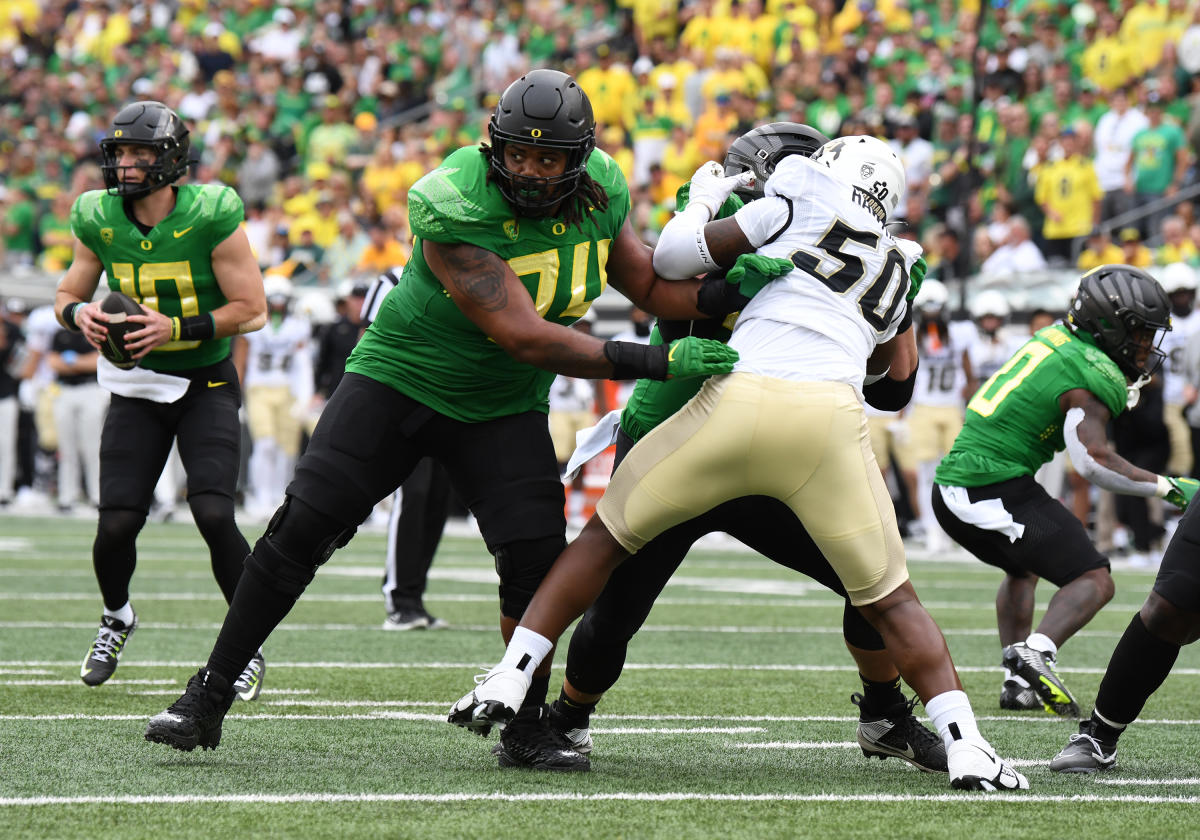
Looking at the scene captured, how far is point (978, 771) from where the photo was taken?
13.9 feet

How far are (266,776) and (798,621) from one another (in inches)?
187

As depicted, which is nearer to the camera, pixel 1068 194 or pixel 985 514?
pixel 985 514

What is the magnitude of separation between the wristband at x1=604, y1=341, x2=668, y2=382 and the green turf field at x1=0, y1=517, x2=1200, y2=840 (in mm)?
979

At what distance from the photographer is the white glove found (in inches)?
179

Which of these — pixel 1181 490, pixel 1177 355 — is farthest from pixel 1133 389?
pixel 1177 355

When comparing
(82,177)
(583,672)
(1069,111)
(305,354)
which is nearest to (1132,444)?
(1069,111)

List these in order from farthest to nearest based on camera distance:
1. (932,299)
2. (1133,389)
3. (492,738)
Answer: (932,299) < (1133,389) < (492,738)

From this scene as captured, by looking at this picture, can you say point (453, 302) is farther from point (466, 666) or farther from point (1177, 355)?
point (1177, 355)

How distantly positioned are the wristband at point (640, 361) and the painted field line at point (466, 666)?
260cm

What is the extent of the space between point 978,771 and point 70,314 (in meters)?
3.31

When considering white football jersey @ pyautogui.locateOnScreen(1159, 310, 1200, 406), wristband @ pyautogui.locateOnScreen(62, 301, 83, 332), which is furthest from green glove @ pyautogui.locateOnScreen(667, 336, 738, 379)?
white football jersey @ pyautogui.locateOnScreen(1159, 310, 1200, 406)

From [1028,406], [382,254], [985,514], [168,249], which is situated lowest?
[382,254]

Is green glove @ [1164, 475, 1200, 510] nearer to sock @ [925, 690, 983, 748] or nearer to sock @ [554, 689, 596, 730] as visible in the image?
sock @ [925, 690, 983, 748]

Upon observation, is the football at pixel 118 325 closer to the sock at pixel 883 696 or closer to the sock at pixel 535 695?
the sock at pixel 535 695
